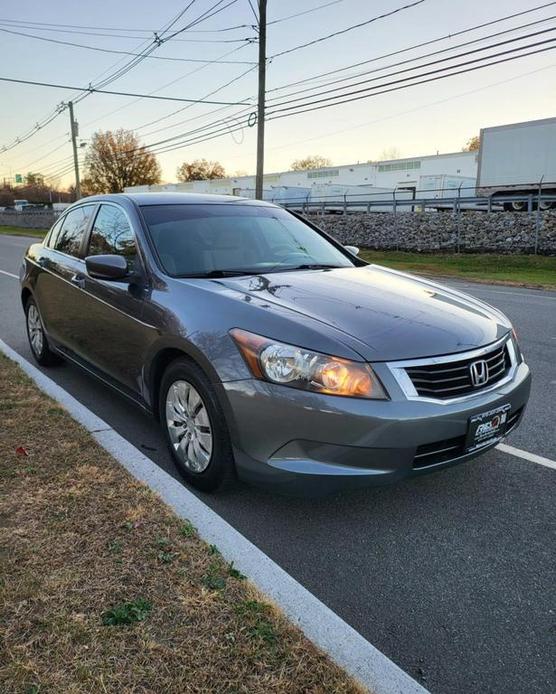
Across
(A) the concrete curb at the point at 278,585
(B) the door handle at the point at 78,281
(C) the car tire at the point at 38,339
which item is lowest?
(A) the concrete curb at the point at 278,585

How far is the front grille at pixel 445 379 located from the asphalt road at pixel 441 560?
28.2 inches

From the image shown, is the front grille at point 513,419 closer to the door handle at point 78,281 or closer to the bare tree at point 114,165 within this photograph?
the door handle at point 78,281

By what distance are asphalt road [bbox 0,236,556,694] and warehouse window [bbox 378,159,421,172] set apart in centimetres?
4523

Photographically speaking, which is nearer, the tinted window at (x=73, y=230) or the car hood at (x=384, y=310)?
the car hood at (x=384, y=310)

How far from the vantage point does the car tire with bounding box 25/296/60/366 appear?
5.53 meters

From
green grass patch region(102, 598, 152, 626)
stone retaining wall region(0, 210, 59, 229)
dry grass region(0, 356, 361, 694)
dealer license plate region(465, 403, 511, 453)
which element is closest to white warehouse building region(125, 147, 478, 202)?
stone retaining wall region(0, 210, 59, 229)

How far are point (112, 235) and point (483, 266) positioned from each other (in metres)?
17.2

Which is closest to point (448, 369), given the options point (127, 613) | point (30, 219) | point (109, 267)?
point (127, 613)

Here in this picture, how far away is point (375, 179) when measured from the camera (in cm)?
4791

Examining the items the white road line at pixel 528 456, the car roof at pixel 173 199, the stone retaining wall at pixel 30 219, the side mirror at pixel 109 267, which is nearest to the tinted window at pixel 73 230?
the car roof at pixel 173 199

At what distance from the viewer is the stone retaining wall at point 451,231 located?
2012cm

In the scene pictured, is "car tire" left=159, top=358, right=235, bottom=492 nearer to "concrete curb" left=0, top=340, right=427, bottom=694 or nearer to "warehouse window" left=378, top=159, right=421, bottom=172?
"concrete curb" left=0, top=340, right=427, bottom=694

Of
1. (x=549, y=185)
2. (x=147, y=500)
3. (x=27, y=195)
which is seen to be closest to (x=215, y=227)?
(x=147, y=500)

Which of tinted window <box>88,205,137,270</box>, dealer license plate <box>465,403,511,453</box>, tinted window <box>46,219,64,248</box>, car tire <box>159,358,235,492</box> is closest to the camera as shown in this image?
A: dealer license plate <box>465,403,511,453</box>
